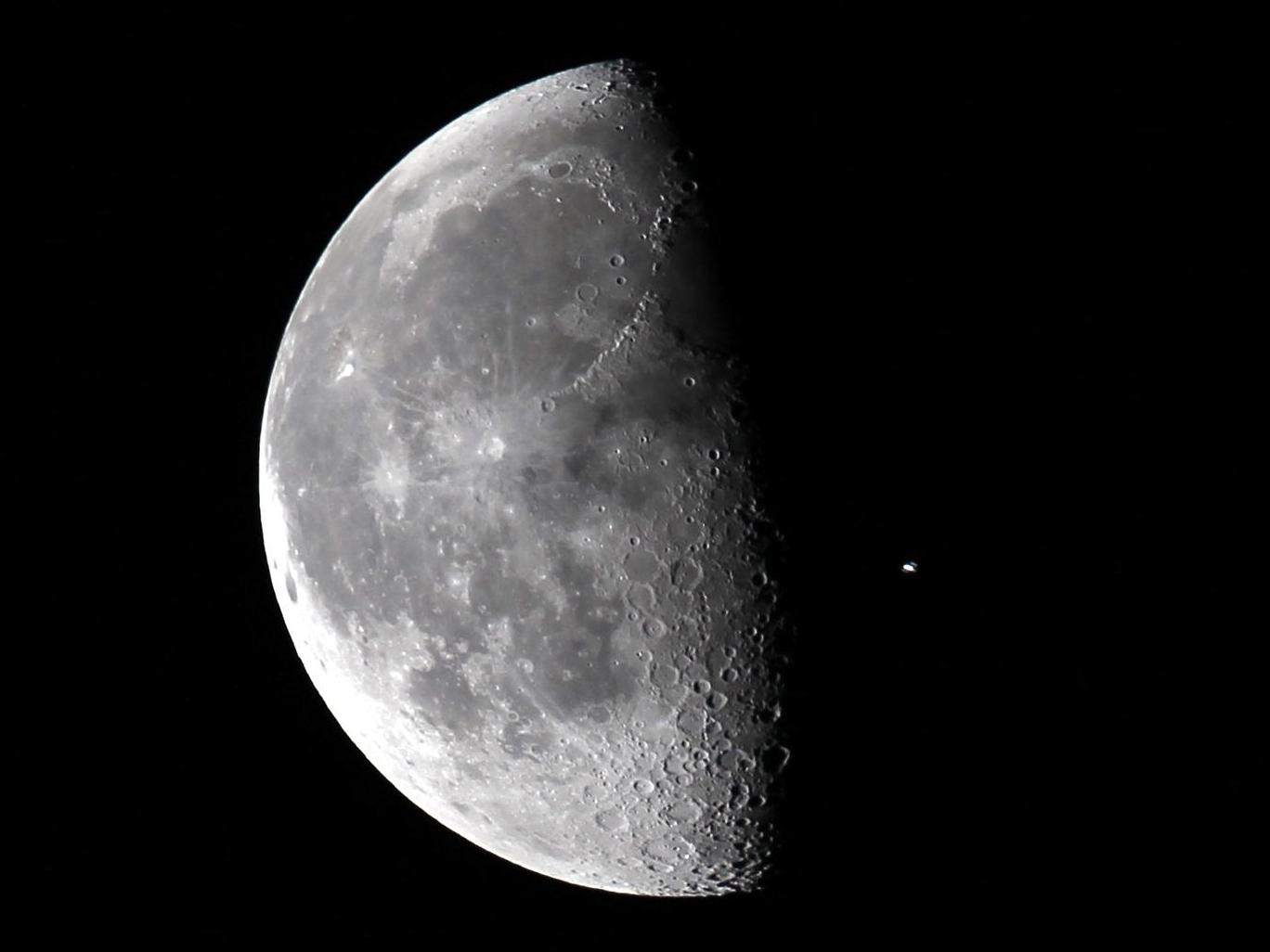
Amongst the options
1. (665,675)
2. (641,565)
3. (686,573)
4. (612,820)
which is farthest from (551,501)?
(612,820)

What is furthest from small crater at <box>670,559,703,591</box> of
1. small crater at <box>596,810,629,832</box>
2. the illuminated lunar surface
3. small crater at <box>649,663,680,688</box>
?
small crater at <box>596,810,629,832</box>

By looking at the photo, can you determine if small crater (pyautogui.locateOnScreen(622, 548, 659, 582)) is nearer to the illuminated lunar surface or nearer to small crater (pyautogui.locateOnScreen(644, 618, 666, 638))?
the illuminated lunar surface

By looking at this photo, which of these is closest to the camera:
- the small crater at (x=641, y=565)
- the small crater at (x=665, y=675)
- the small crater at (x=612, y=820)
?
the small crater at (x=641, y=565)

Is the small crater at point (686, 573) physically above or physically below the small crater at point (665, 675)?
above

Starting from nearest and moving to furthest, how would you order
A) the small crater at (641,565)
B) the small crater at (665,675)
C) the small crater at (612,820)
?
the small crater at (641,565) < the small crater at (665,675) < the small crater at (612,820)

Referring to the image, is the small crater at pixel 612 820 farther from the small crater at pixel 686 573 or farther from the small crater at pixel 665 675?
the small crater at pixel 686 573

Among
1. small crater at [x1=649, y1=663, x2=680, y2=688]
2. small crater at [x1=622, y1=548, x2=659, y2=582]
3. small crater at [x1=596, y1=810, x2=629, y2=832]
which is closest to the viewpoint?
small crater at [x1=622, y1=548, x2=659, y2=582]

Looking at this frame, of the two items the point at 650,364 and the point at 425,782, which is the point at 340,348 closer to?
the point at 650,364

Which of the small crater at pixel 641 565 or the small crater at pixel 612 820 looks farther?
the small crater at pixel 612 820

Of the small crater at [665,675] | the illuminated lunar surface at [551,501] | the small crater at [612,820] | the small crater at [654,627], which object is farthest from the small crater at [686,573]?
the small crater at [612,820]

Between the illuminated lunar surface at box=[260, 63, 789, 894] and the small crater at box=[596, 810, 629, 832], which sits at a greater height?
the illuminated lunar surface at box=[260, 63, 789, 894]
